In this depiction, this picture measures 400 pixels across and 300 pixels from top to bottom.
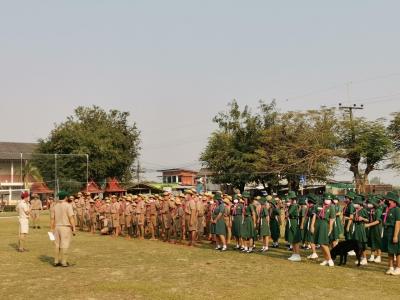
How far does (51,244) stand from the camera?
19719mm

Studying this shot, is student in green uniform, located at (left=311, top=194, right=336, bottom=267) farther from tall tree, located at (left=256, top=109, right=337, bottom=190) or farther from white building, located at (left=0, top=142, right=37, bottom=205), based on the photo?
white building, located at (left=0, top=142, right=37, bottom=205)

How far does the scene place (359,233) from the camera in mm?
14109

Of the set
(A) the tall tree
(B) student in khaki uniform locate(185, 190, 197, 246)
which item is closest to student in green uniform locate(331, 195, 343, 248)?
(B) student in khaki uniform locate(185, 190, 197, 246)

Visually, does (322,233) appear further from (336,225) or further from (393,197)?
(393,197)

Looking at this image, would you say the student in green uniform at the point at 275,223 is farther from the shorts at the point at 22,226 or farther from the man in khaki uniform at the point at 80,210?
the man in khaki uniform at the point at 80,210

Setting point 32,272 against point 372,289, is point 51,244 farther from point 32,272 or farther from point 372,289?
point 372,289

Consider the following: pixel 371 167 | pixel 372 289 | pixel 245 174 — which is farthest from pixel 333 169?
pixel 372 289

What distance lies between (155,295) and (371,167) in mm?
35621

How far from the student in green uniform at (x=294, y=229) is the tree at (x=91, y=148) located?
40.5 metres

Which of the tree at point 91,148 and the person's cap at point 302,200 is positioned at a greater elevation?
the tree at point 91,148

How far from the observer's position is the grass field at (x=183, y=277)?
10.4 meters

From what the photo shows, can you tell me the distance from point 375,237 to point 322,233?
1.72m

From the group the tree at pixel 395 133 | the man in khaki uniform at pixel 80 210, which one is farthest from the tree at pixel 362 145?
the man in khaki uniform at pixel 80 210

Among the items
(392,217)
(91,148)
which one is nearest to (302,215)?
(392,217)
